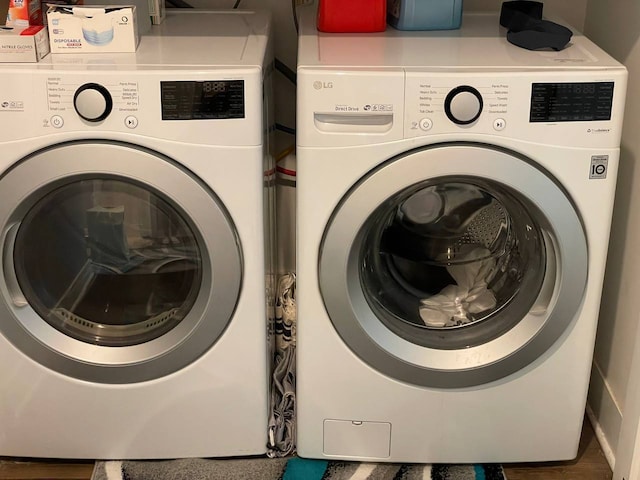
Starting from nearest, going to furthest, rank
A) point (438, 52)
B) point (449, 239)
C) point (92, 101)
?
point (92, 101) → point (438, 52) → point (449, 239)

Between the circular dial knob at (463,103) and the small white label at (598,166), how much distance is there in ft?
0.70

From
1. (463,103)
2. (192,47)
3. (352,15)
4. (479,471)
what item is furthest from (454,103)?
(479,471)

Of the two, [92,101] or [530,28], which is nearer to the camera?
[92,101]

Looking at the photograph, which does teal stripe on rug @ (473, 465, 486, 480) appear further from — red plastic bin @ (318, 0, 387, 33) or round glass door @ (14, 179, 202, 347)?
red plastic bin @ (318, 0, 387, 33)

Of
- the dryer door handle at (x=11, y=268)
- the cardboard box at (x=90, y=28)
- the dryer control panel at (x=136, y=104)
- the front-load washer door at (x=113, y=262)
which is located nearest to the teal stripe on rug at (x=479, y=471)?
the front-load washer door at (x=113, y=262)

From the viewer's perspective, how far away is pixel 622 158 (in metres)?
1.63

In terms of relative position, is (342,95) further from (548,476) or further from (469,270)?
(548,476)

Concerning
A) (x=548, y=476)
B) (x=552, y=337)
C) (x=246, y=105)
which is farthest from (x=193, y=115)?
(x=548, y=476)

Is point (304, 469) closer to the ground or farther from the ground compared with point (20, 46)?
closer to the ground

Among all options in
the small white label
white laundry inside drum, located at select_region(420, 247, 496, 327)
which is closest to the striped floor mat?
white laundry inside drum, located at select_region(420, 247, 496, 327)

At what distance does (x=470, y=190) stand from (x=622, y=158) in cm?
36

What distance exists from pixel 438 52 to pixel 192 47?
434mm

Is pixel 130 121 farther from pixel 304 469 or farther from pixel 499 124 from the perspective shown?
pixel 304 469

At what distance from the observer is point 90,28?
1.41m
